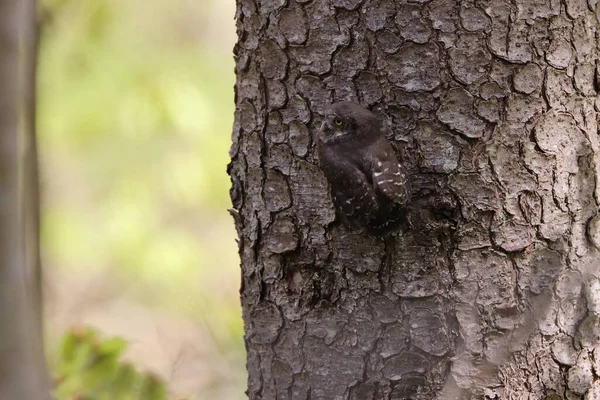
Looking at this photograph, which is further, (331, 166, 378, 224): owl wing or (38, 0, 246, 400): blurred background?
(38, 0, 246, 400): blurred background

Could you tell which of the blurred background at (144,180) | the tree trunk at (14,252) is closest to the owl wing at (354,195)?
the tree trunk at (14,252)

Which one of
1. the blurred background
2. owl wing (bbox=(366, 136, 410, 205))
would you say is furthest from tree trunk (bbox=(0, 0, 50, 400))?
the blurred background

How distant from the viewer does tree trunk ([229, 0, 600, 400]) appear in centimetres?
254

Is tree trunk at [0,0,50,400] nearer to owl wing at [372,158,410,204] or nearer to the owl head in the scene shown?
the owl head

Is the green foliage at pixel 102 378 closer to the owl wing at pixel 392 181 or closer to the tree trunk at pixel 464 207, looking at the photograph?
the tree trunk at pixel 464 207

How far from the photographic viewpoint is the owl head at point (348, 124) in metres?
2.58

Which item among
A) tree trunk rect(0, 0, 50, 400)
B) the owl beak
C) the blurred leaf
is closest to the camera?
tree trunk rect(0, 0, 50, 400)

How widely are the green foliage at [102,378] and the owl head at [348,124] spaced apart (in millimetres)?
1356

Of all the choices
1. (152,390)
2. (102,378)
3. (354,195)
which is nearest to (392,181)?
(354,195)

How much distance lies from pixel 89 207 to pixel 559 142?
7.18 metres

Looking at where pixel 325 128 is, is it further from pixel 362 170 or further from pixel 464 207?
pixel 464 207

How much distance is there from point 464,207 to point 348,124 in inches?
19.9

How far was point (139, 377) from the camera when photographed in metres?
3.23

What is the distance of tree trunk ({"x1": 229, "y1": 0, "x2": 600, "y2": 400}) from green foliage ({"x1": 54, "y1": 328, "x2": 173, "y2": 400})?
0.87m
